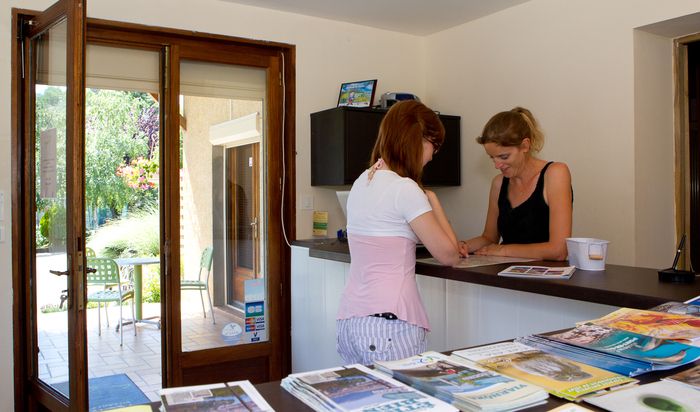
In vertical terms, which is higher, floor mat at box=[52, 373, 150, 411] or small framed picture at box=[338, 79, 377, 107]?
small framed picture at box=[338, 79, 377, 107]

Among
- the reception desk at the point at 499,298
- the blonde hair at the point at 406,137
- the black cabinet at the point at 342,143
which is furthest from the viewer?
the black cabinet at the point at 342,143

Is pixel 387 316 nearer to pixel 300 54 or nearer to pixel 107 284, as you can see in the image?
pixel 300 54

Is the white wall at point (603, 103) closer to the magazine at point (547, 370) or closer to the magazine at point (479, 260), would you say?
the magazine at point (479, 260)

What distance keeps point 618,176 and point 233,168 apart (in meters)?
2.34

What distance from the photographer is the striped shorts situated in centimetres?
184

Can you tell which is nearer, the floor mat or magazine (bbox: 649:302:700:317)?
magazine (bbox: 649:302:700:317)

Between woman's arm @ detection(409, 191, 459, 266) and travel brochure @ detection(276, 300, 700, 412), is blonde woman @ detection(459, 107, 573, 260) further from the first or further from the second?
travel brochure @ detection(276, 300, 700, 412)

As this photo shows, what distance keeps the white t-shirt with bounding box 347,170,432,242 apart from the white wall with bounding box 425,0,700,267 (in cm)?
202

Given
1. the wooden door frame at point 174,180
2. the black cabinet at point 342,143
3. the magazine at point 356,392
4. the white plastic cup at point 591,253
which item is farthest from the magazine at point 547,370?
the wooden door frame at point 174,180

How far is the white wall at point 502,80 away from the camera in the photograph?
3340mm

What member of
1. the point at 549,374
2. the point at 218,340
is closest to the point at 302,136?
the point at 218,340

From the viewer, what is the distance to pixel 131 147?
12.7 feet

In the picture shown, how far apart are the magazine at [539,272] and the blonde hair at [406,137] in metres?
0.48

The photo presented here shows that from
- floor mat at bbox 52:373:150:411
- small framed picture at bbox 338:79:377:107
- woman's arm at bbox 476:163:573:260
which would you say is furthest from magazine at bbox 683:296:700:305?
floor mat at bbox 52:373:150:411
